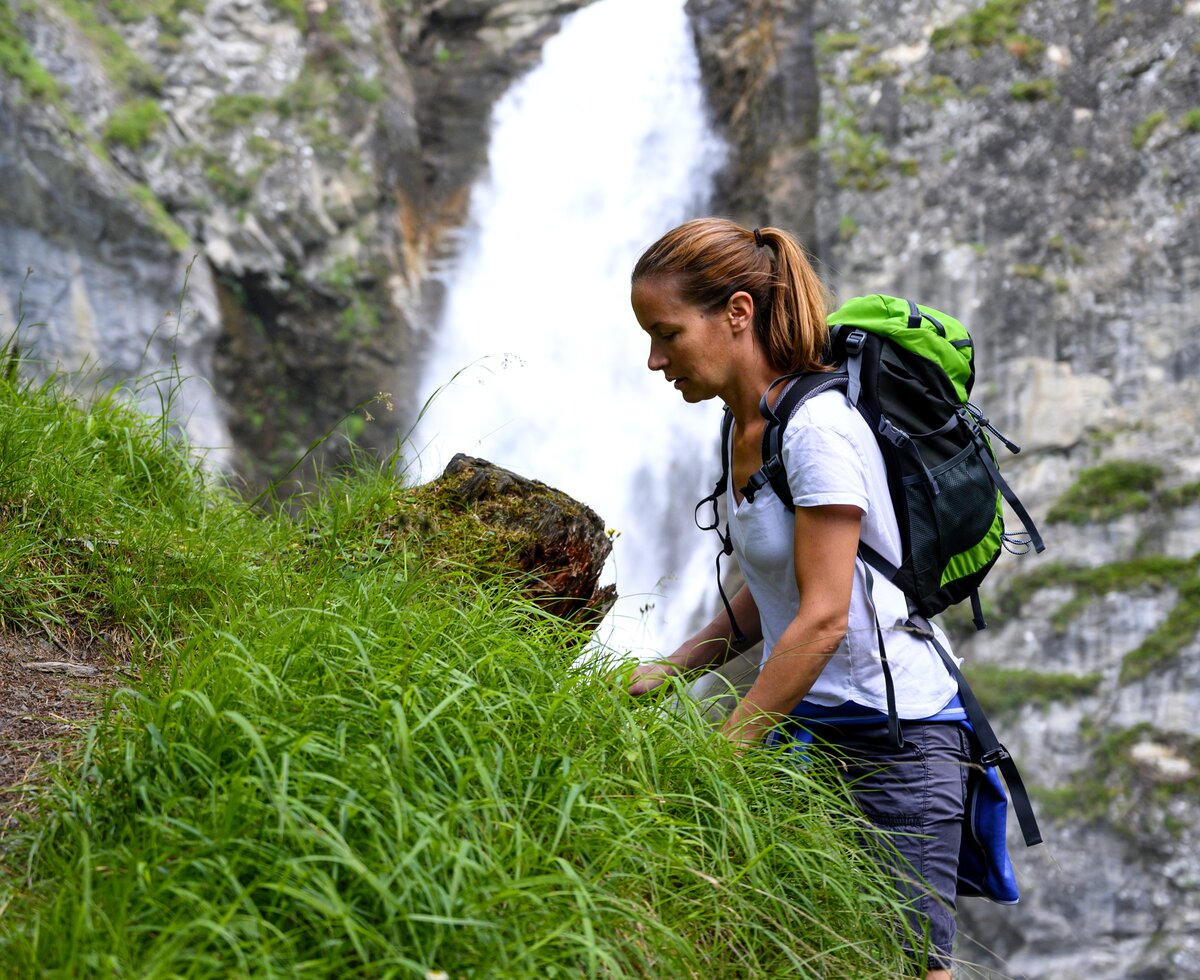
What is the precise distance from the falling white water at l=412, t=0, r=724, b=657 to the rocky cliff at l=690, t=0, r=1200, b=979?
8.43 feet

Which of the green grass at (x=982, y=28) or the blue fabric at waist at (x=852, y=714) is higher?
the green grass at (x=982, y=28)

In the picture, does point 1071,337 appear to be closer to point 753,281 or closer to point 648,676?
point 753,281

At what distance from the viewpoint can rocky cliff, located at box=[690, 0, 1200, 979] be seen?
10094 mm

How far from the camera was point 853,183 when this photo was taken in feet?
41.7

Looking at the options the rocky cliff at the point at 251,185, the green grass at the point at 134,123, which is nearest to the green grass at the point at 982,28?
the rocky cliff at the point at 251,185

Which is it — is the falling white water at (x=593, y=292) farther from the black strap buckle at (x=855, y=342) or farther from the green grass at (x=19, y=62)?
the black strap buckle at (x=855, y=342)

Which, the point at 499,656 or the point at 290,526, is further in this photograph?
the point at 290,526

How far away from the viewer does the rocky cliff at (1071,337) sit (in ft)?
33.1

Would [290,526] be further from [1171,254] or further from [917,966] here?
[1171,254]

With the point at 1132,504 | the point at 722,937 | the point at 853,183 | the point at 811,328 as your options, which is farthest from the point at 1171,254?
the point at 722,937

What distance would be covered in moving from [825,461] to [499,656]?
0.91 meters

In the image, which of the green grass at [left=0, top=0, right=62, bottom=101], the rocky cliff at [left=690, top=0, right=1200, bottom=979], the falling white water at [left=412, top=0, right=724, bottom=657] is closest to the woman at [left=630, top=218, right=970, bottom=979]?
the rocky cliff at [left=690, top=0, right=1200, bottom=979]

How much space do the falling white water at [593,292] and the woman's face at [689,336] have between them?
1012 cm

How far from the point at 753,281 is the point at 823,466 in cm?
51
